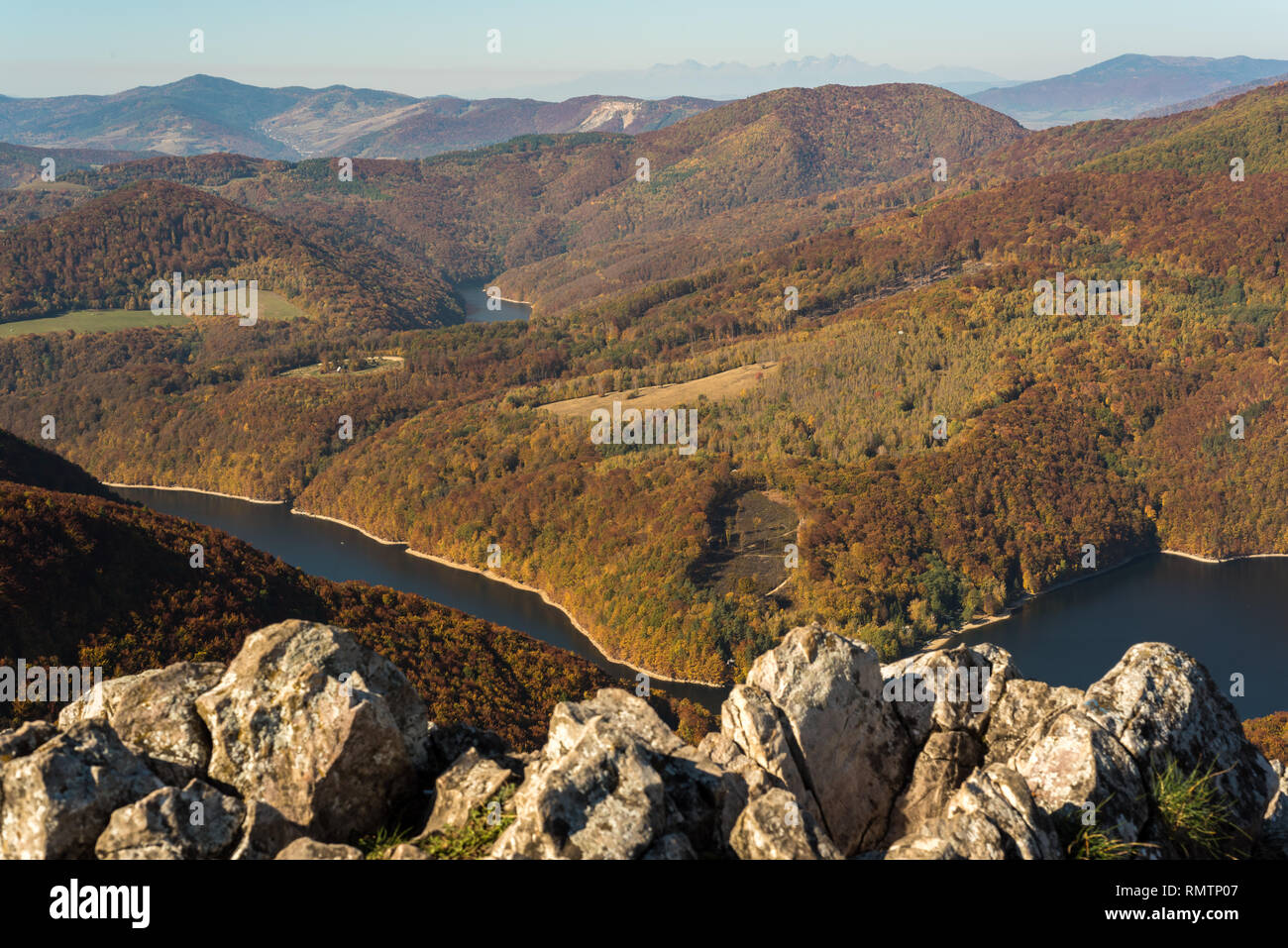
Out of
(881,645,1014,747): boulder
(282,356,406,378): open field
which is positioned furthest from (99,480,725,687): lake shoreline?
(881,645,1014,747): boulder

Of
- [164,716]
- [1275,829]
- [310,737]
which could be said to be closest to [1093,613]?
[1275,829]

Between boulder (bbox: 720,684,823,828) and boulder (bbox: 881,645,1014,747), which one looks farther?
boulder (bbox: 881,645,1014,747)

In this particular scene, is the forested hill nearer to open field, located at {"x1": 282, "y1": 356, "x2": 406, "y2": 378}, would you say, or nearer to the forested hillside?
the forested hillside

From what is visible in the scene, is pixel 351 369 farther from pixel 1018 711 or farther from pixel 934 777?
pixel 934 777

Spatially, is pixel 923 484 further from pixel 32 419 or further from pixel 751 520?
pixel 32 419

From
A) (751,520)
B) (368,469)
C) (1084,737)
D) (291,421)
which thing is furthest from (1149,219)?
(1084,737)

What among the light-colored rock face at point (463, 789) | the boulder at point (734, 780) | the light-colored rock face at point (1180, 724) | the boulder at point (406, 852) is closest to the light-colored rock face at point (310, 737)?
the light-colored rock face at point (463, 789)
